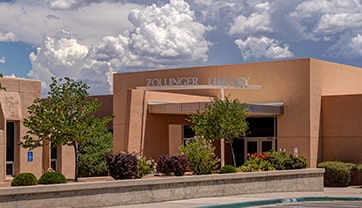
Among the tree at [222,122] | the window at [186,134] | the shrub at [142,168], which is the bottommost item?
the shrub at [142,168]

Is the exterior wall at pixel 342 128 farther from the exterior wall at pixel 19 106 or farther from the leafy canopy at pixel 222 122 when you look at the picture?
the exterior wall at pixel 19 106

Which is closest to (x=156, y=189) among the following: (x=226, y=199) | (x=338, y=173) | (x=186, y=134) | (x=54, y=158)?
(x=226, y=199)

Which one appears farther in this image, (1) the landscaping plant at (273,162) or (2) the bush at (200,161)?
(1) the landscaping plant at (273,162)

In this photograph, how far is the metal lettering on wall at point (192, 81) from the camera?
40.0 meters

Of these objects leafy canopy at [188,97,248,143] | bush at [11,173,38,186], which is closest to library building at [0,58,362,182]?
leafy canopy at [188,97,248,143]

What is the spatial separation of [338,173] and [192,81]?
1118cm

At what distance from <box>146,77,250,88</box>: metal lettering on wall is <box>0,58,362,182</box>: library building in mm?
61

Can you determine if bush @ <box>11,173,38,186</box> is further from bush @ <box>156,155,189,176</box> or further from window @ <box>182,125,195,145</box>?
window @ <box>182,125,195,145</box>

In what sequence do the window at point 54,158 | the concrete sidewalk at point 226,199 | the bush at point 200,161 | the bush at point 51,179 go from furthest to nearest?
the window at point 54,158, the bush at point 200,161, the concrete sidewalk at point 226,199, the bush at point 51,179

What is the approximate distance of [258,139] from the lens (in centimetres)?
4103

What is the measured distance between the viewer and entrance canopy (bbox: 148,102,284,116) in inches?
1431

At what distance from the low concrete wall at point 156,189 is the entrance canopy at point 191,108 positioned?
307 inches

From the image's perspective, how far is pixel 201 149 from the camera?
28.0 meters

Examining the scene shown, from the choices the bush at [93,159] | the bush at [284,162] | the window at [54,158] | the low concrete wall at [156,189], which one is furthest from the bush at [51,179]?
the bush at [93,159]
